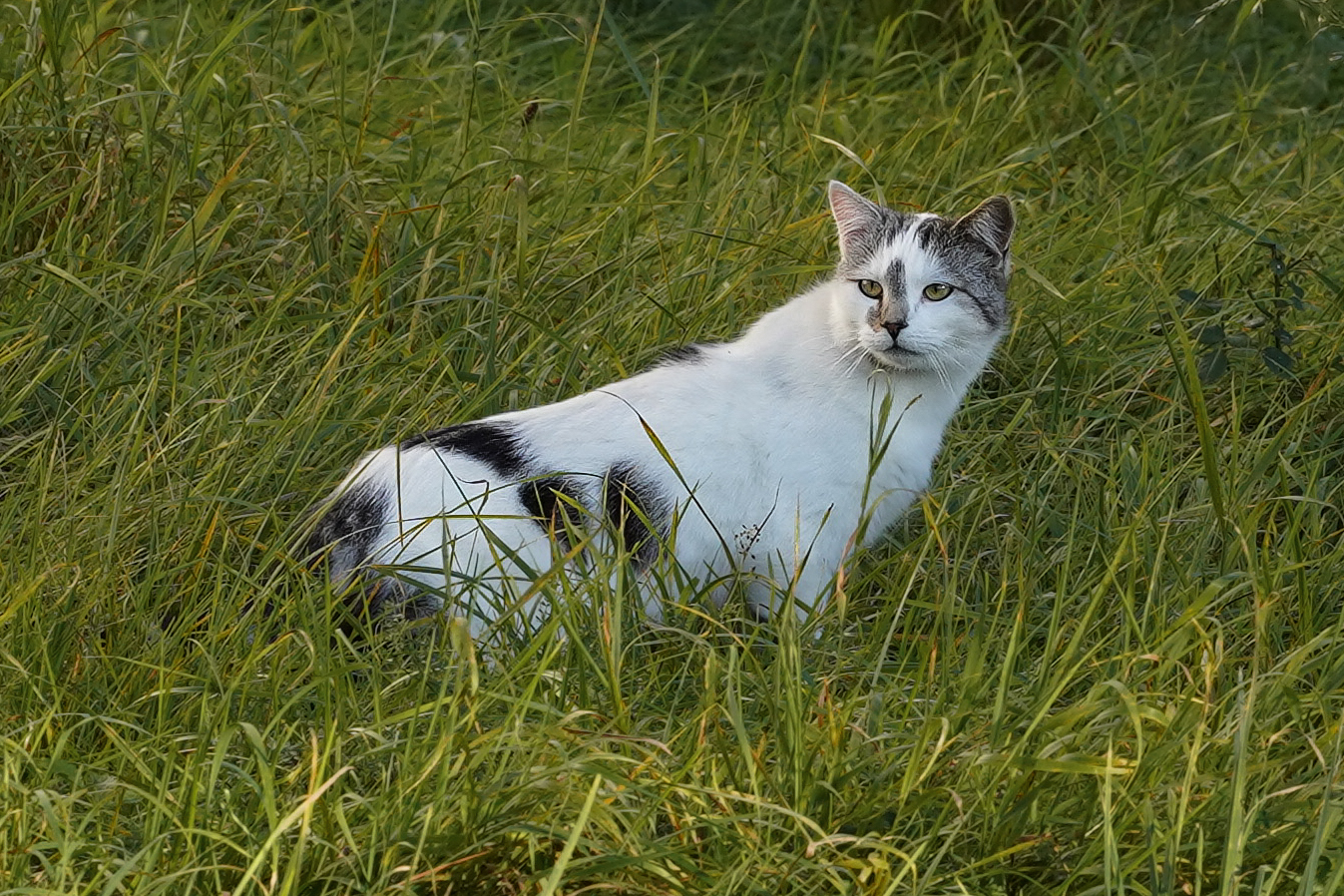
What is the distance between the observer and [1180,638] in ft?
7.34

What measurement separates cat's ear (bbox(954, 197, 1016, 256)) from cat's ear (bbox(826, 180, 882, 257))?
17 cm

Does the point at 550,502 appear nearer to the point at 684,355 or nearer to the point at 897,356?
the point at 684,355

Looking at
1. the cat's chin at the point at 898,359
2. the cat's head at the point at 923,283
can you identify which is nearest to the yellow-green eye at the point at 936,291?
the cat's head at the point at 923,283

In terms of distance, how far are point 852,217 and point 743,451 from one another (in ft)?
1.96

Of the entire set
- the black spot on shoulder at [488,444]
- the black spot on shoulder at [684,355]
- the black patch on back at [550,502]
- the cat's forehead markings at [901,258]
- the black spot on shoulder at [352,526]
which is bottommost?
the black spot on shoulder at [352,526]

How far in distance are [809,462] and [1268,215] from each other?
1.74 meters

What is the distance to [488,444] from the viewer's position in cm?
276

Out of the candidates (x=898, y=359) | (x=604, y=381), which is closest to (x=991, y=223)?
(x=898, y=359)

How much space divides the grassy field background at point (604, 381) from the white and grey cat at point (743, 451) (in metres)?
0.15

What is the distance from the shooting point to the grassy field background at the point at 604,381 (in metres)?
1.94

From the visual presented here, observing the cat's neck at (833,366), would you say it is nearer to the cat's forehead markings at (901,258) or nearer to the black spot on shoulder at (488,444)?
the cat's forehead markings at (901,258)

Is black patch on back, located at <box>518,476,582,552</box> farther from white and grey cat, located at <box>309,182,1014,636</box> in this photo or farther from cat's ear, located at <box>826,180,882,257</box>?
cat's ear, located at <box>826,180,882,257</box>

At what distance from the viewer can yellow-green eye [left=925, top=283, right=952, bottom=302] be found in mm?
2996

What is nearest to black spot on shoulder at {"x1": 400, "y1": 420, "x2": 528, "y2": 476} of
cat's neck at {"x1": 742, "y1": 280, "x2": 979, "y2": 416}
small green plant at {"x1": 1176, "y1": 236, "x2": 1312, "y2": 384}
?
cat's neck at {"x1": 742, "y1": 280, "x2": 979, "y2": 416}
